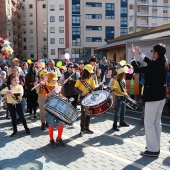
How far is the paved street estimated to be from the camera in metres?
4.32

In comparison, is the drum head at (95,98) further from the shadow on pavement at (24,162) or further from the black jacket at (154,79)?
the shadow on pavement at (24,162)

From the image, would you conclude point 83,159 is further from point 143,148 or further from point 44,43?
point 44,43

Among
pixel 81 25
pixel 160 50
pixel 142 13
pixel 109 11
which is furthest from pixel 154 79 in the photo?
pixel 142 13

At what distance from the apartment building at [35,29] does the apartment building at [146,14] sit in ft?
82.4

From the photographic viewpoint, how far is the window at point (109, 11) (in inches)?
2287

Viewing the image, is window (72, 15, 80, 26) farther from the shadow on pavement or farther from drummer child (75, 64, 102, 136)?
the shadow on pavement

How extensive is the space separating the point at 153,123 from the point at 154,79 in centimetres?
87

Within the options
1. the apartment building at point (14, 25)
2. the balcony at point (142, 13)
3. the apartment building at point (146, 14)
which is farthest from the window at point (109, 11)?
the apartment building at point (14, 25)

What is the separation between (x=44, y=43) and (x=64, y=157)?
6784 cm

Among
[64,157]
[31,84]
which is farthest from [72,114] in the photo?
[31,84]

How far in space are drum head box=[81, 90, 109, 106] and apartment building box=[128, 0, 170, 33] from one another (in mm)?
57975

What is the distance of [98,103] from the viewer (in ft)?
16.9

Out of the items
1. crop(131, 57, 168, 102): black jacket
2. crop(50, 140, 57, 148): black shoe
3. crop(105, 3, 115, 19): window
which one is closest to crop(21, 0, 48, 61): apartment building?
crop(105, 3, 115, 19): window

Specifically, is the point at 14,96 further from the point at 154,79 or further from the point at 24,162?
the point at 154,79
